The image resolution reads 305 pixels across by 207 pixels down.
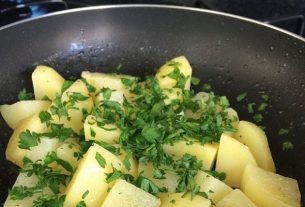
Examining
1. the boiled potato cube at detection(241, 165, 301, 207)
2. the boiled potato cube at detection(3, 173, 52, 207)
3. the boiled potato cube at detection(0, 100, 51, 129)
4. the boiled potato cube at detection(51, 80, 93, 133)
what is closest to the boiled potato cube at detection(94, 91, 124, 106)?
the boiled potato cube at detection(51, 80, 93, 133)

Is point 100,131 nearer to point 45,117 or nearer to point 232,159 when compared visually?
point 45,117

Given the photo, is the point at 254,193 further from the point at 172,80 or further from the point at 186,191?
the point at 172,80

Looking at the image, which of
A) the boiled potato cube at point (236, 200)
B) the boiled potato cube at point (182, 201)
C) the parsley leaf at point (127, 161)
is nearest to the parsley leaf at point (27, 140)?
the parsley leaf at point (127, 161)

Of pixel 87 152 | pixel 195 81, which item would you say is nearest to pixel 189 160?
pixel 87 152

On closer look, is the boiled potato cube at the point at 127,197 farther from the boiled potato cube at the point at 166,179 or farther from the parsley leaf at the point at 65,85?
the parsley leaf at the point at 65,85

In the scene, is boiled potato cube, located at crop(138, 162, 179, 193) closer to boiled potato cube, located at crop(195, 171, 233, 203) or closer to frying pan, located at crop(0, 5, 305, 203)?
boiled potato cube, located at crop(195, 171, 233, 203)

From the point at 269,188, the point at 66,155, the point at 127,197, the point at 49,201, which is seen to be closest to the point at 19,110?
the point at 66,155
